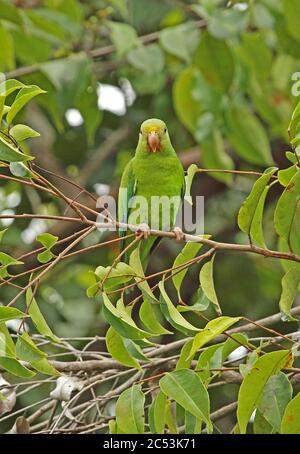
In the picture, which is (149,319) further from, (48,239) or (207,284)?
(48,239)

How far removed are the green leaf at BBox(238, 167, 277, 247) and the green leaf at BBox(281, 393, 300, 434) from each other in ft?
1.09

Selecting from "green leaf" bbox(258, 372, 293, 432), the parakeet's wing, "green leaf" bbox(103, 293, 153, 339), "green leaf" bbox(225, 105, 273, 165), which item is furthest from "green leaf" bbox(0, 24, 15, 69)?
"green leaf" bbox(258, 372, 293, 432)

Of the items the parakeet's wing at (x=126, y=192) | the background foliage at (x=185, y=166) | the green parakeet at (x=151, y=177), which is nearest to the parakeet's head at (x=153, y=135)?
the green parakeet at (x=151, y=177)

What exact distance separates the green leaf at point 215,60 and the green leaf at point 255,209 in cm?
134

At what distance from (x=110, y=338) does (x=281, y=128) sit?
1734 millimetres

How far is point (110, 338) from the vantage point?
1658mm

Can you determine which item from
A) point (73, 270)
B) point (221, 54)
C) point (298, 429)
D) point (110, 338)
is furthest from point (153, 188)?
point (73, 270)

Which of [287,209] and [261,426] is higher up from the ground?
[287,209]

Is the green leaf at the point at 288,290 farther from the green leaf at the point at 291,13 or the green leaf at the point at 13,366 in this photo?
the green leaf at the point at 291,13

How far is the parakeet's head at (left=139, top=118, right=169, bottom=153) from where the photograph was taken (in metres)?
2.48

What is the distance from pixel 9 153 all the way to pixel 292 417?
0.67m

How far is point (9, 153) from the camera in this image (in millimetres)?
1483


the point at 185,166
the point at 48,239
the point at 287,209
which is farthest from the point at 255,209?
the point at 185,166
